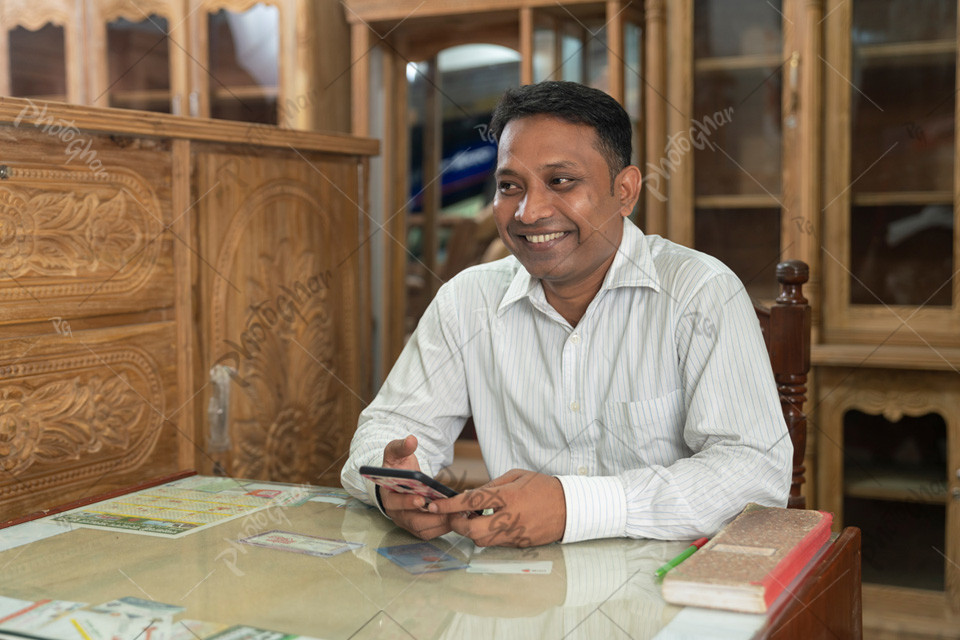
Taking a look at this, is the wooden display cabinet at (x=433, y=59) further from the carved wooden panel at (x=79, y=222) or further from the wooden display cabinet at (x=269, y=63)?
the carved wooden panel at (x=79, y=222)

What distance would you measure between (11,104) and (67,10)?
1.95 m

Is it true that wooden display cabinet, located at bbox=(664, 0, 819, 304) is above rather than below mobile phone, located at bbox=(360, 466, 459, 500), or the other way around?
above

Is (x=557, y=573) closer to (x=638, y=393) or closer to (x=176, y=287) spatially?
(x=638, y=393)

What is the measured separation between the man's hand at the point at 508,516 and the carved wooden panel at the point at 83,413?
98 centimetres

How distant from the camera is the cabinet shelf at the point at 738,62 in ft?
9.36

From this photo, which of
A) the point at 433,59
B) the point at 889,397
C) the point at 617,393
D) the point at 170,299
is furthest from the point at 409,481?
the point at 433,59

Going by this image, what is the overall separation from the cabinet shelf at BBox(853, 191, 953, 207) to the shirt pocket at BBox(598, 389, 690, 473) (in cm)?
150

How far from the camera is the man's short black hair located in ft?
5.22

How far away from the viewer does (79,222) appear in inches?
75.0

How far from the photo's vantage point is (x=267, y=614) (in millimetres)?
966

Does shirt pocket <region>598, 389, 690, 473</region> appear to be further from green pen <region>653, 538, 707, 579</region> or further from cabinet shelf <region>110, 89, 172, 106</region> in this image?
cabinet shelf <region>110, 89, 172, 106</region>

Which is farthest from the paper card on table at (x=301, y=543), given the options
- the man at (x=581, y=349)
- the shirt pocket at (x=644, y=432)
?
the shirt pocket at (x=644, y=432)

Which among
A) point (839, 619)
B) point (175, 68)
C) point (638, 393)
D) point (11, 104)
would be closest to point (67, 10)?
point (175, 68)

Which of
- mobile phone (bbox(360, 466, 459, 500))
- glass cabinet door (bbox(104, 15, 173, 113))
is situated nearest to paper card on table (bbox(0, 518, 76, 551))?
mobile phone (bbox(360, 466, 459, 500))
